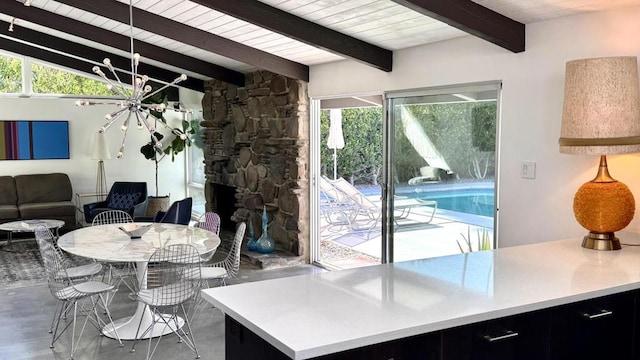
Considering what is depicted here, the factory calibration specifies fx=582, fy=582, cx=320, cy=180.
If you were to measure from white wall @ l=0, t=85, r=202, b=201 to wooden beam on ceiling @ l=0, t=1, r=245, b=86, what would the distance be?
209cm

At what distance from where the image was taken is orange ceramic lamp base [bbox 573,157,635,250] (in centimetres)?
291

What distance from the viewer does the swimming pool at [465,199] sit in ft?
13.9

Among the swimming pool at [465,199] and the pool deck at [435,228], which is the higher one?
the swimming pool at [465,199]

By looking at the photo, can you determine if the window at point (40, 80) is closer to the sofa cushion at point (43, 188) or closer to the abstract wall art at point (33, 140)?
the abstract wall art at point (33, 140)

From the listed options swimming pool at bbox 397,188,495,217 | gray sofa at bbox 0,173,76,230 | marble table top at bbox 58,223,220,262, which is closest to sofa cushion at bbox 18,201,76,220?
gray sofa at bbox 0,173,76,230

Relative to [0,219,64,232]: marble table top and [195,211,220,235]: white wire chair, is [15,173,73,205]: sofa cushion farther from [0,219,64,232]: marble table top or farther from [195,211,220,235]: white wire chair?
[195,211,220,235]: white wire chair

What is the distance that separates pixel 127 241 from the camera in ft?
14.7

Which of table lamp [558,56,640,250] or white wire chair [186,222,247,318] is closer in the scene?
table lamp [558,56,640,250]

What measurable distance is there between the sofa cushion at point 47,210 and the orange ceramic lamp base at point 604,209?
7421mm

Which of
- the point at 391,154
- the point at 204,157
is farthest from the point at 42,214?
the point at 391,154

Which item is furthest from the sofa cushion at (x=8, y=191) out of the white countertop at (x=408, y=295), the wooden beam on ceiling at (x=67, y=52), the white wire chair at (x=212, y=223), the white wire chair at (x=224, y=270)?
the white countertop at (x=408, y=295)

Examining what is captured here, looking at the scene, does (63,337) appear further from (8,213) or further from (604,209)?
(8,213)

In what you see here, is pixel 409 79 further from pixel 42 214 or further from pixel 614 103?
pixel 42 214

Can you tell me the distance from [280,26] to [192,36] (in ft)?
4.25
